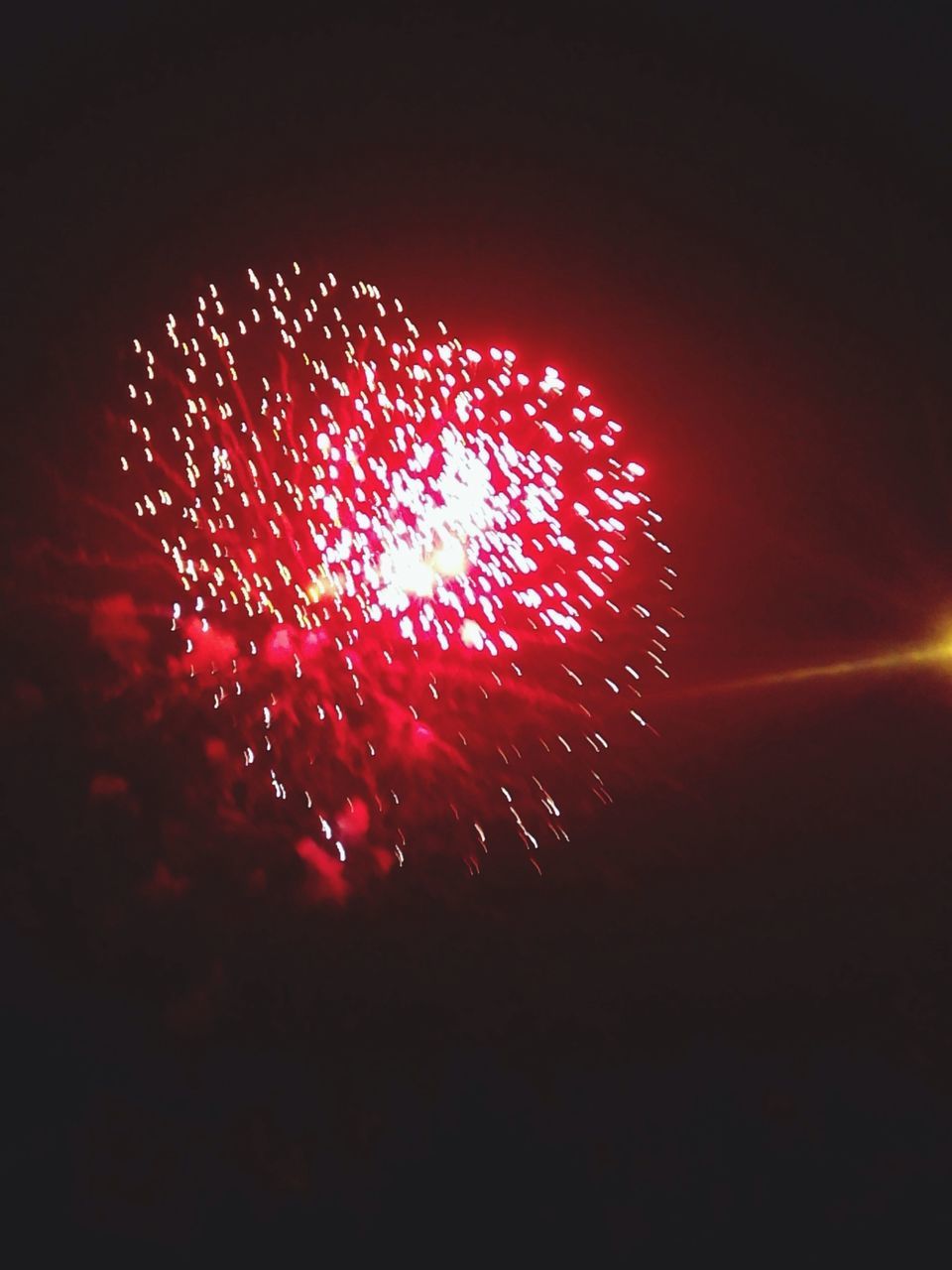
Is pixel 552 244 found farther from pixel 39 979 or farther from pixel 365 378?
pixel 39 979

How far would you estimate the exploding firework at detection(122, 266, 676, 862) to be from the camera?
395 centimetres

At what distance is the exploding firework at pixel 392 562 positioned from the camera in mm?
3945

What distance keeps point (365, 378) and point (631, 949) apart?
7.57ft

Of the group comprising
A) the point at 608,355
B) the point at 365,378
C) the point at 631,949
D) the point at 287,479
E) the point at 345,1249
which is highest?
the point at 608,355

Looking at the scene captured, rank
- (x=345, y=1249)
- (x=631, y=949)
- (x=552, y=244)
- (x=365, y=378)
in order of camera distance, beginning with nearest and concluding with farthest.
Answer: (x=345, y=1249) → (x=631, y=949) → (x=365, y=378) → (x=552, y=244)

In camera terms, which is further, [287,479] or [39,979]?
[287,479]

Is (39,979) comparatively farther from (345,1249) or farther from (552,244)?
(552,244)

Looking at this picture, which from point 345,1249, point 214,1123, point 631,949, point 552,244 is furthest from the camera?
point 552,244

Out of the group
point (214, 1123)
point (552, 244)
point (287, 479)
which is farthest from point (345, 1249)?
point (552, 244)

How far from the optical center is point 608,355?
454 centimetres

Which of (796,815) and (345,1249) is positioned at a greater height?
(796,815)

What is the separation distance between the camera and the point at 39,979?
3402mm

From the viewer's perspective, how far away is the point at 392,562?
411 cm

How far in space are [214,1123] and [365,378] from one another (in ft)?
8.67
